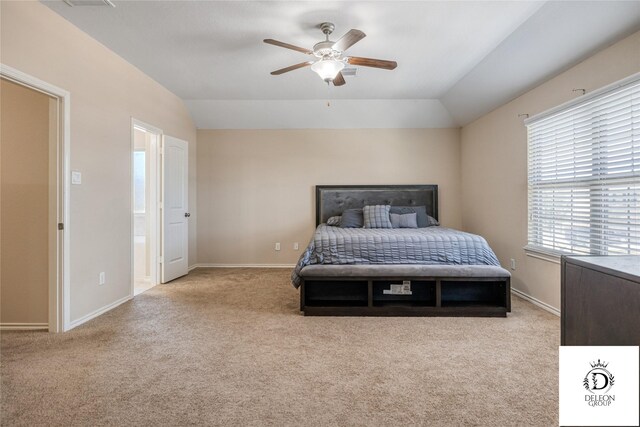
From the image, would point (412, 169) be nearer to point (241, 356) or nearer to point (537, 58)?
point (537, 58)

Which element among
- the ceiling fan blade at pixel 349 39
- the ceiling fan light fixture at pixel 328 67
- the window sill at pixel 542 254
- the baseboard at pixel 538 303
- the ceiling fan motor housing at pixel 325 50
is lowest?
the baseboard at pixel 538 303

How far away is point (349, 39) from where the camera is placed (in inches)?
90.3

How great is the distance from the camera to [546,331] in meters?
Answer: 2.54

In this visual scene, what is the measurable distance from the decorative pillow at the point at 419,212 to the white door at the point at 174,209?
316cm

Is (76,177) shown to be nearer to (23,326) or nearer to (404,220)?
(23,326)

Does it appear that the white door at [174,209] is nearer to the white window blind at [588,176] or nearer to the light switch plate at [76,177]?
the light switch plate at [76,177]

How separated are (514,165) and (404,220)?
1.52 metres

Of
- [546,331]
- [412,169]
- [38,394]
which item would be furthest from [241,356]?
A: [412,169]

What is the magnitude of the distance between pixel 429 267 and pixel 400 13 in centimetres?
224

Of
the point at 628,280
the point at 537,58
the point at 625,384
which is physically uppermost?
the point at 537,58

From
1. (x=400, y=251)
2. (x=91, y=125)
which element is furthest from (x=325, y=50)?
(x=91, y=125)

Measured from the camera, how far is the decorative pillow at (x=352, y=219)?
459 centimetres


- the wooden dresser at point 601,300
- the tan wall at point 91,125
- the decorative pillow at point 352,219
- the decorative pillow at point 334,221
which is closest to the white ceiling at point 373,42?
the tan wall at point 91,125

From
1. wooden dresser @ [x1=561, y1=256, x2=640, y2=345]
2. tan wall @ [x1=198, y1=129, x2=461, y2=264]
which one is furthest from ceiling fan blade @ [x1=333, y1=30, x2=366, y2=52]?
tan wall @ [x1=198, y1=129, x2=461, y2=264]
